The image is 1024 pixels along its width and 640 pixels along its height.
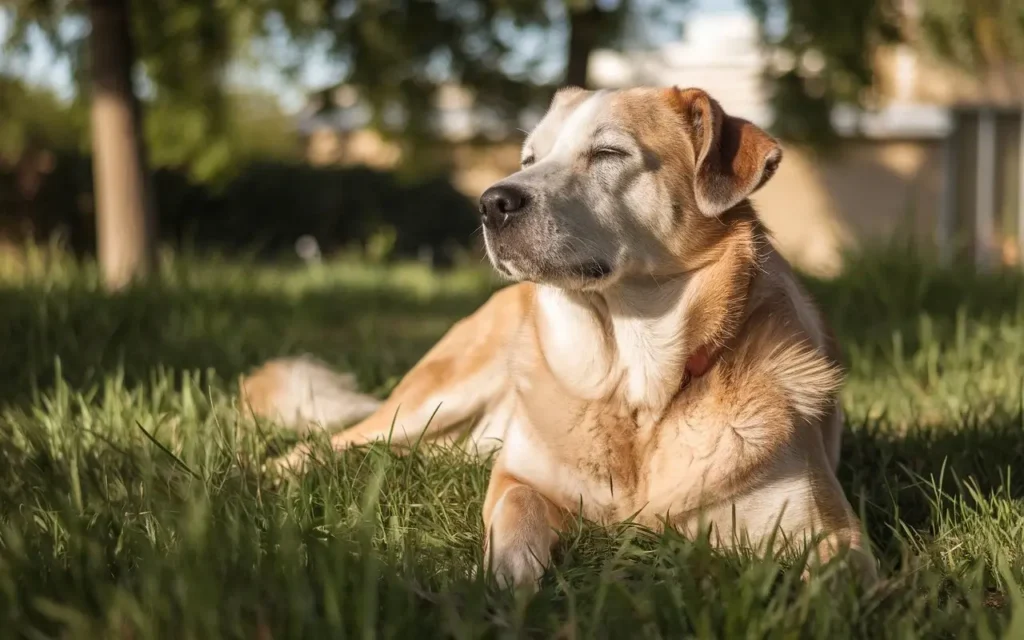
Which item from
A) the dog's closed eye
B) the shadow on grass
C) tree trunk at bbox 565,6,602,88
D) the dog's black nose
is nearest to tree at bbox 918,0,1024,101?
tree trunk at bbox 565,6,602,88

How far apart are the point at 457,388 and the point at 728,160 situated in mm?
1243

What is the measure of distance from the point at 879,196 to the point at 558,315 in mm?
15654

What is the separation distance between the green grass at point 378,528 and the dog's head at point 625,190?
71 cm

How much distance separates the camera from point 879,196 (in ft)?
56.7

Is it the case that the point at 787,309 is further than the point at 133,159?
No

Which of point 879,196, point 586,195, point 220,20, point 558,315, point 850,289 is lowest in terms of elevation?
point 879,196

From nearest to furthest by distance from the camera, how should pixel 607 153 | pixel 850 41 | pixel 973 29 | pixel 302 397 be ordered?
pixel 607 153
pixel 302 397
pixel 850 41
pixel 973 29

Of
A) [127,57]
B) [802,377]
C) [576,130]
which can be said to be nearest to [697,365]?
[802,377]

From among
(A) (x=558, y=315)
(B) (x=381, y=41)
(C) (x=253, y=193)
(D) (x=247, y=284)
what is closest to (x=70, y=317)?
(D) (x=247, y=284)

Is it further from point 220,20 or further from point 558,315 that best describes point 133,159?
point 558,315

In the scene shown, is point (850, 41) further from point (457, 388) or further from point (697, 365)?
point (697, 365)

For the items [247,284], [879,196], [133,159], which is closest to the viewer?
[247,284]

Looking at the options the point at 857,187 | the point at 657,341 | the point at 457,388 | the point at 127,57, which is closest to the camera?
the point at 657,341

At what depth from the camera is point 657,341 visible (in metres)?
2.86
